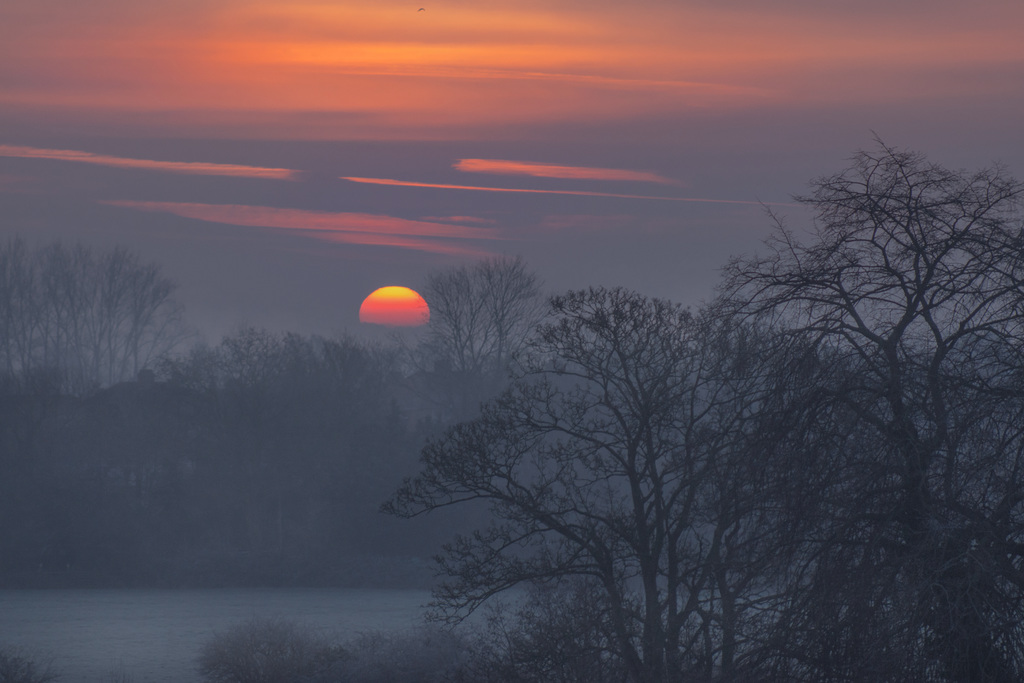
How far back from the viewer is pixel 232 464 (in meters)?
55.1

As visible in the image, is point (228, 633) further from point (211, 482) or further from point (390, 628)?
point (211, 482)

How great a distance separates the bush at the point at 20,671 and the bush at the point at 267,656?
4572 millimetres

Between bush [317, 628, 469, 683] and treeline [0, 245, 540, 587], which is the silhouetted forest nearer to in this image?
bush [317, 628, 469, 683]

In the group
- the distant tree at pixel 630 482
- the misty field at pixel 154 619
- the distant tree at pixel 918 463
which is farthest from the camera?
the misty field at pixel 154 619

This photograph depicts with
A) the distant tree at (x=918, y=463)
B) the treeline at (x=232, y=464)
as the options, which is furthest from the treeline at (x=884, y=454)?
the treeline at (x=232, y=464)

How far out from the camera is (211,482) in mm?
54844

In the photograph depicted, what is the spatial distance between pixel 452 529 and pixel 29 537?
2103 centimetres

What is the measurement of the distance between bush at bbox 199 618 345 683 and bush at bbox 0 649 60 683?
4572mm

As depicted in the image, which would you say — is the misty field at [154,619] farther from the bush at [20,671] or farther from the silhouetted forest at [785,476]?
the silhouetted forest at [785,476]

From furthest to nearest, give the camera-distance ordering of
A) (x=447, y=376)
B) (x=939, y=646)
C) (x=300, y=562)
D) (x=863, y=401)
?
(x=447, y=376) → (x=300, y=562) → (x=863, y=401) → (x=939, y=646)

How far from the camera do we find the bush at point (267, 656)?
3139 centimetres

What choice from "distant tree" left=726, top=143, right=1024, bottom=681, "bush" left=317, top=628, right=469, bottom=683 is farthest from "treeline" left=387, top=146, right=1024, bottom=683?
"bush" left=317, top=628, right=469, bottom=683

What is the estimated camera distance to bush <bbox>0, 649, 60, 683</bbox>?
91.6 ft

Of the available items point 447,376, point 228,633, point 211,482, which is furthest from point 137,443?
point 228,633
